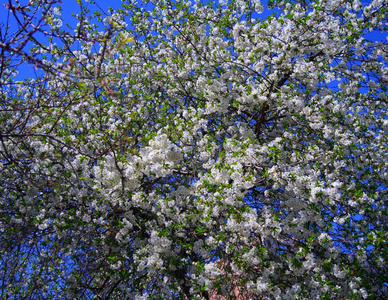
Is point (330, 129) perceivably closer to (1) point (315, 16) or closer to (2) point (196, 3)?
(1) point (315, 16)

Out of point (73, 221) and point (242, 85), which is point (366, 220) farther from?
point (73, 221)

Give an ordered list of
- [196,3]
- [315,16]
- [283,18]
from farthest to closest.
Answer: [196,3], [283,18], [315,16]

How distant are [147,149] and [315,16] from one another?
12.4 feet

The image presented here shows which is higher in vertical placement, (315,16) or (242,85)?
(315,16)

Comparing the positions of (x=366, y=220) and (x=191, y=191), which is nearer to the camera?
(x=191, y=191)

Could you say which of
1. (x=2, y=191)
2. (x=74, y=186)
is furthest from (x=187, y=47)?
(x=2, y=191)

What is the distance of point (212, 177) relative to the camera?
458 centimetres

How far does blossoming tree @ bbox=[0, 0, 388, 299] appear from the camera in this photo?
13.5 feet

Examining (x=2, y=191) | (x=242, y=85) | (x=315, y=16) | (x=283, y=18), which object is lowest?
(x=2, y=191)

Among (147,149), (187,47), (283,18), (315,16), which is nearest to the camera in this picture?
(147,149)

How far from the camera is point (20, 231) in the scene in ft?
16.3

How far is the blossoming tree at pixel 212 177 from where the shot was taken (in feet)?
13.5

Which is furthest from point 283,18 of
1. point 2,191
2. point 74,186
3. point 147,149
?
point 2,191

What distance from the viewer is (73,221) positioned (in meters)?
4.77
